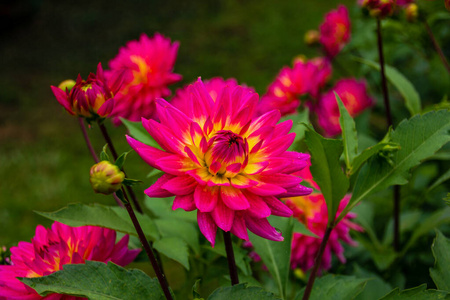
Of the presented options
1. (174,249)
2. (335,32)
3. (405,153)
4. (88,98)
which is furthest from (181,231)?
(335,32)

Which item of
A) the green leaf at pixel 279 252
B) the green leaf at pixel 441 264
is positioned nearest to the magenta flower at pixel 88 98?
the green leaf at pixel 279 252

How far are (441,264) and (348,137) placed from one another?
263mm

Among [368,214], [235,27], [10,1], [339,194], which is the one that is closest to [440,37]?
[368,214]

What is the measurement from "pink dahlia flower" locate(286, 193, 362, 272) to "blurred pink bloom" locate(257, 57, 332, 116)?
43 centimetres

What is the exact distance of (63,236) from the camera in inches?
33.2

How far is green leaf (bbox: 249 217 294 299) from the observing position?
89cm

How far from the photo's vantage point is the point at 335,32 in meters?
1.83

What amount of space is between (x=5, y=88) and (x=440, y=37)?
336cm

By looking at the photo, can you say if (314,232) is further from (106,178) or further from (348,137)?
(106,178)

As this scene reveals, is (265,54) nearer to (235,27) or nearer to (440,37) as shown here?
(235,27)

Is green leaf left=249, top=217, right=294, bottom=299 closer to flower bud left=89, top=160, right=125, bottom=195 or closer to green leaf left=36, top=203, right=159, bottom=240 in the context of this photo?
green leaf left=36, top=203, right=159, bottom=240

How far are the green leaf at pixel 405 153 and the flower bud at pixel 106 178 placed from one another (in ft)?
1.23

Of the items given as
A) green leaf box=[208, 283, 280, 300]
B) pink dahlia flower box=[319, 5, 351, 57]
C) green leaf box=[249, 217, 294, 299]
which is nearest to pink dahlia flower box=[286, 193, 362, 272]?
green leaf box=[249, 217, 294, 299]

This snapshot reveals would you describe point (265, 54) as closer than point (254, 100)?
No
